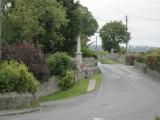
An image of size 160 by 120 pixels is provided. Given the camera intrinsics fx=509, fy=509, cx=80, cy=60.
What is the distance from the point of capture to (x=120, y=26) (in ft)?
390

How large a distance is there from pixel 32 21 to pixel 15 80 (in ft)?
44.5

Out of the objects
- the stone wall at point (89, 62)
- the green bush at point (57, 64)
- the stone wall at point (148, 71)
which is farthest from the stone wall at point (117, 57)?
the green bush at point (57, 64)

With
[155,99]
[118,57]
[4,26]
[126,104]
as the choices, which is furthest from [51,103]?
[118,57]

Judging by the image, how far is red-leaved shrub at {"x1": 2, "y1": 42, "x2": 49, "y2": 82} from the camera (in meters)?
35.3

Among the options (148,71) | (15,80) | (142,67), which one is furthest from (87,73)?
(15,80)

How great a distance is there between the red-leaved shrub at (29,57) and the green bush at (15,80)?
501 cm

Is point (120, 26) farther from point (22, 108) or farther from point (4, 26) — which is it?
point (22, 108)

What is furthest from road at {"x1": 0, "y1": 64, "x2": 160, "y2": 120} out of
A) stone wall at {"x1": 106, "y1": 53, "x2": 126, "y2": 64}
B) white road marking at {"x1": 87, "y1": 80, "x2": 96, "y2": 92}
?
stone wall at {"x1": 106, "y1": 53, "x2": 126, "y2": 64}

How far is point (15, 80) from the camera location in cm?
2903

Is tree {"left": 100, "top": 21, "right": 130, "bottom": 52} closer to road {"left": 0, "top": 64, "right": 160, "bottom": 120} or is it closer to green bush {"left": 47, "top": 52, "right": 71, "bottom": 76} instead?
road {"left": 0, "top": 64, "right": 160, "bottom": 120}

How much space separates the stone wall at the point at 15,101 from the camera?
26730mm

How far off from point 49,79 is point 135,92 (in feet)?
21.9

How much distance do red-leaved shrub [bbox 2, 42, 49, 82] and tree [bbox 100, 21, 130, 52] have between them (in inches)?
3161

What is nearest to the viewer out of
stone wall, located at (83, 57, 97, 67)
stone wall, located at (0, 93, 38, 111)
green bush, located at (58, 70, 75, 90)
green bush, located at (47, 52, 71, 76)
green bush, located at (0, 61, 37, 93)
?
stone wall, located at (0, 93, 38, 111)
